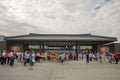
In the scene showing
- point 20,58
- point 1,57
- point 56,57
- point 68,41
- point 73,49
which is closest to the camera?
point 1,57

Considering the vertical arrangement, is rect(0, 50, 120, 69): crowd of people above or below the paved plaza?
above

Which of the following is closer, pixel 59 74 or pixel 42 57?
pixel 59 74

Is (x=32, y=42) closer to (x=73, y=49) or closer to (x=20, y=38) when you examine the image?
(x=20, y=38)

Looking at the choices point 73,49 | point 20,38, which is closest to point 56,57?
point 20,38

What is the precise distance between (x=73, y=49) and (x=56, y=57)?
1301 inches

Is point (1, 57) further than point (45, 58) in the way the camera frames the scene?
No

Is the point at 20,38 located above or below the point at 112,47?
above

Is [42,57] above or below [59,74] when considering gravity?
above

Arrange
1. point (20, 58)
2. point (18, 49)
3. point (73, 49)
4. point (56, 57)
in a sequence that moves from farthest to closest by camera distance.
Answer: point (73, 49), point (18, 49), point (56, 57), point (20, 58)

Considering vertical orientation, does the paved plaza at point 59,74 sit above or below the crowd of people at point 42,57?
below

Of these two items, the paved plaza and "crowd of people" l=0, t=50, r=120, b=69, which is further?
"crowd of people" l=0, t=50, r=120, b=69

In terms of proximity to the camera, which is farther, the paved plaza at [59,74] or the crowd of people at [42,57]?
the crowd of people at [42,57]

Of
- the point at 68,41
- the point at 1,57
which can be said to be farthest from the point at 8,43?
the point at 1,57

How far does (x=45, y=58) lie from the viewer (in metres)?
29.0
